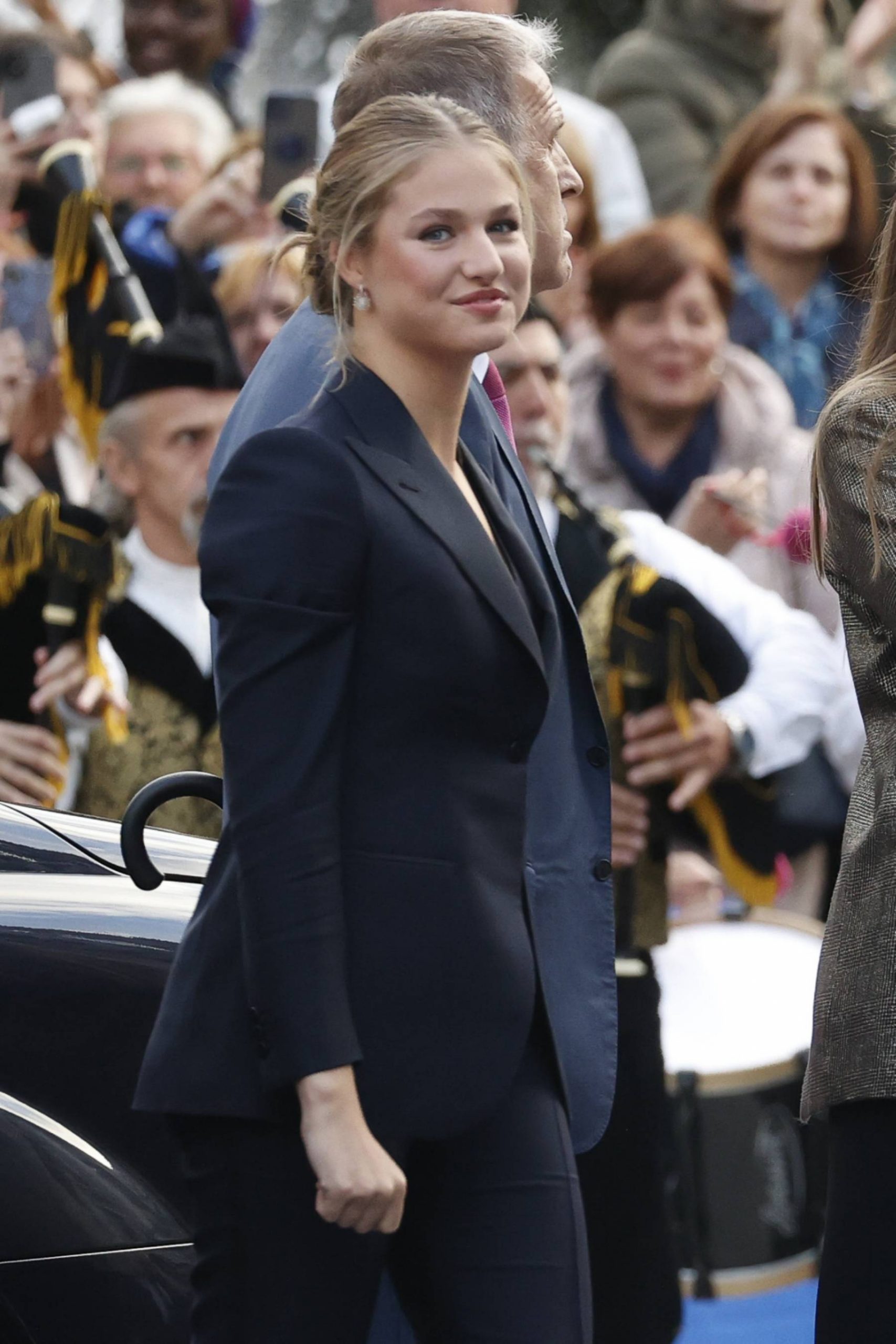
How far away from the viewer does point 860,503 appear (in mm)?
2373

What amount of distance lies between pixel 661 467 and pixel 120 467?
1.56 meters

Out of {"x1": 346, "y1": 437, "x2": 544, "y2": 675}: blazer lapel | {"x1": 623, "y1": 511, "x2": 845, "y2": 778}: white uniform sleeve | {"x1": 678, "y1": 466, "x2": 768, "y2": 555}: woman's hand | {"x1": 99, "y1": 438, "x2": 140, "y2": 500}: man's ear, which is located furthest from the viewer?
{"x1": 678, "y1": 466, "x2": 768, "y2": 555}: woman's hand

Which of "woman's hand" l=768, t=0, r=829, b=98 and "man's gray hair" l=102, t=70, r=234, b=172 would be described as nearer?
"man's gray hair" l=102, t=70, r=234, b=172

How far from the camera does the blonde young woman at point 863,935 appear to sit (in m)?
2.33

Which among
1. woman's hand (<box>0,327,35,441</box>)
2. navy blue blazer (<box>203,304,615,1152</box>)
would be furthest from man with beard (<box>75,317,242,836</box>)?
navy blue blazer (<box>203,304,615,1152</box>)

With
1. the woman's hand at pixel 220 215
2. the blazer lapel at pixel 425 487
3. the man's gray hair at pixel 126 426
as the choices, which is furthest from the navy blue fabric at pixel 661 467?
the blazer lapel at pixel 425 487

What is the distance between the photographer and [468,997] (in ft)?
7.16

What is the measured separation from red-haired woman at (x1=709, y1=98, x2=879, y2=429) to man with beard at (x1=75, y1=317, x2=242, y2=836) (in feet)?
6.67

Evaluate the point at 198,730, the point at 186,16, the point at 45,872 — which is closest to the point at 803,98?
the point at 186,16

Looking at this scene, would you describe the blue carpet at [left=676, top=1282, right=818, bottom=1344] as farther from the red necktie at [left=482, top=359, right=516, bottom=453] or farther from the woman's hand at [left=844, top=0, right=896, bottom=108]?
the woman's hand at [left=844, top=0, right=896, bottom=108]

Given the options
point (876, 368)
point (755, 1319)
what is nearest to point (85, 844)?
point (876, 368)

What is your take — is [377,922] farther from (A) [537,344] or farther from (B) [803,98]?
(B) [803,98]

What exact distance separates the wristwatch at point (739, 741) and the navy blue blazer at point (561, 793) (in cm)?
207

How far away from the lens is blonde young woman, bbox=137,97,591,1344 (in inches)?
83.9
